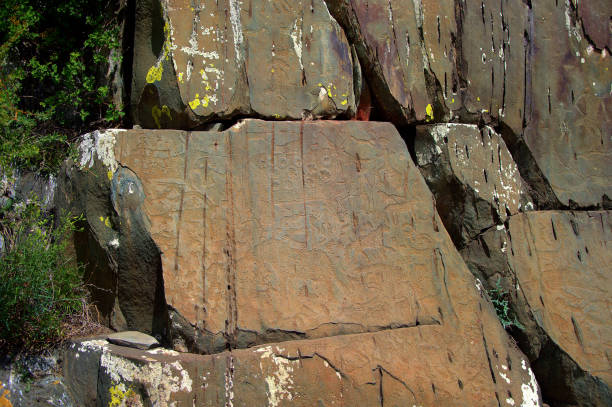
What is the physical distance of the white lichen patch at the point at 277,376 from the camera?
285 centimetres

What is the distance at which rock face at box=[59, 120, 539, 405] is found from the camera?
2.97 m

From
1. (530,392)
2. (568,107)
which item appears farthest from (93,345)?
(568,107)

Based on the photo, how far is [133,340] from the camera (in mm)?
2947

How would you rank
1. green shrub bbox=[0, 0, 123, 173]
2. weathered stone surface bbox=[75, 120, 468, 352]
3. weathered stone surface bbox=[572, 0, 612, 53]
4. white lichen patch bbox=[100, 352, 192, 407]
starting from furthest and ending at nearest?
1. weathered stone surface bbox=[572, 0, 612, 53]
2. green shrub bbox=[0, 0, 123, 173]
3. weathered stone surface bbox=[75, 120, 468, 352]
4. white lichen patch bbox=[100, 352, 192, 407]

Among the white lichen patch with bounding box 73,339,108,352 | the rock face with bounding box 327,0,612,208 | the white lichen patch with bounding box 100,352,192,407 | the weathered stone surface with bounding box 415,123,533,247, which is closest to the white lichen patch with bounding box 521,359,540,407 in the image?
the weathered stone surface with bounding box 415,123,533,247

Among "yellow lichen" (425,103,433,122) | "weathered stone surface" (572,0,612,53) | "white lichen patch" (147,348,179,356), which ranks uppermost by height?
"weathered stone surface" (572,0,612,53)

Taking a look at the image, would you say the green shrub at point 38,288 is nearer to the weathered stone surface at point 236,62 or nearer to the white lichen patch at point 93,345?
the white lichen patch at point 93,345

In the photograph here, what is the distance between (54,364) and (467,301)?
211 cm

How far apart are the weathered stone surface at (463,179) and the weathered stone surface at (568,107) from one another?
1.30ft

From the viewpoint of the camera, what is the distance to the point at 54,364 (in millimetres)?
2963

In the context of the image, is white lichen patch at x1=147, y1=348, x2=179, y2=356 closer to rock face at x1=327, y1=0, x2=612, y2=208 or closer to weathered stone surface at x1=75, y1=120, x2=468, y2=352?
weathered stone surface at x1=75, y1=120, x2=468, y2=352

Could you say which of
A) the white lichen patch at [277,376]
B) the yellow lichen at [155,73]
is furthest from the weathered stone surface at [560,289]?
the yellow lichen at [155,73]

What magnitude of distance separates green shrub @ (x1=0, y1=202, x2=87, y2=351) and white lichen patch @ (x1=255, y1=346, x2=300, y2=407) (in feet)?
3.21

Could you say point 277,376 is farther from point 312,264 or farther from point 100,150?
point 100,150
